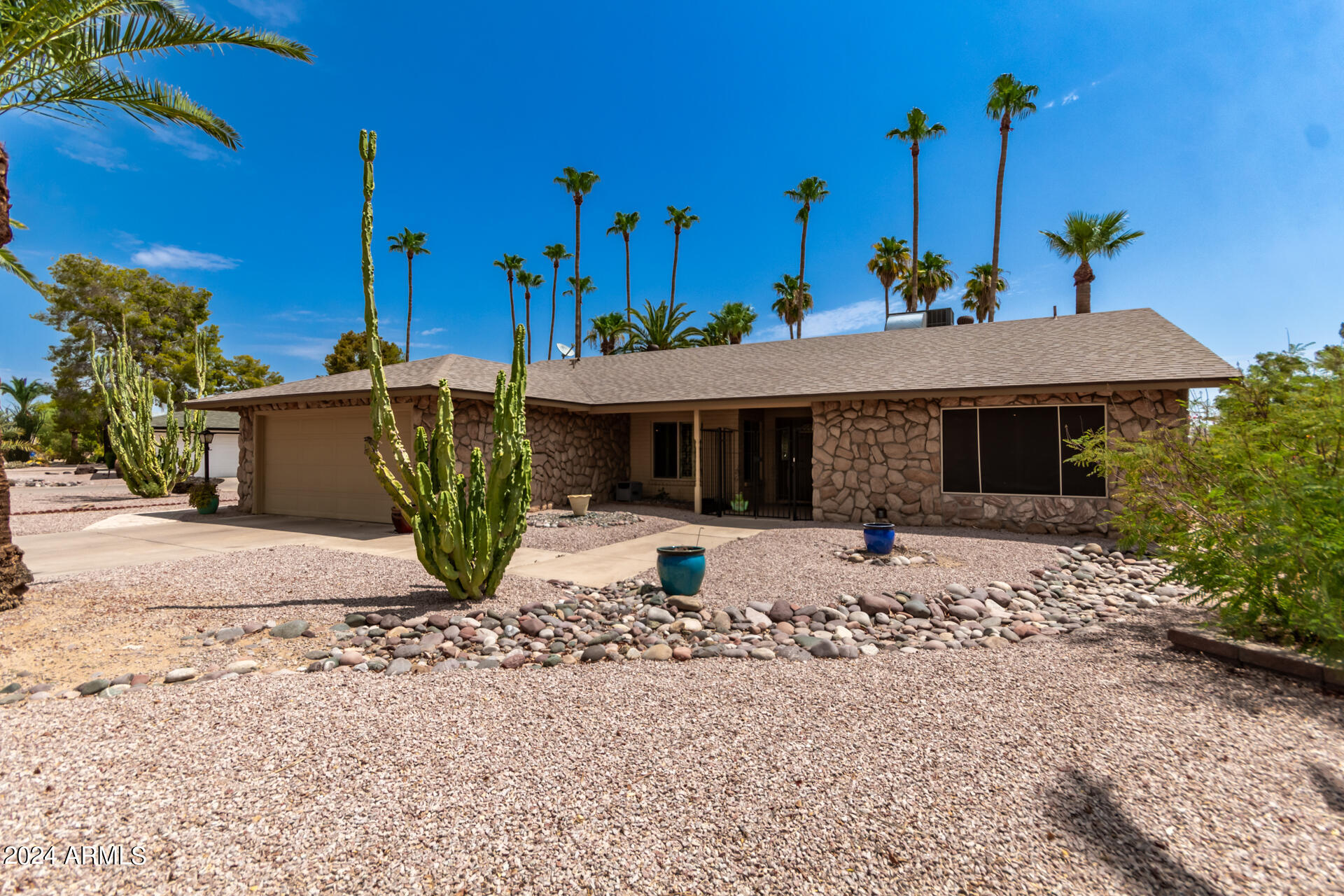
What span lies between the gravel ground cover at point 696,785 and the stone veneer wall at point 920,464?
6704 mm

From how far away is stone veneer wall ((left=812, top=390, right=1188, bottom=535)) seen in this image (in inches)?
372

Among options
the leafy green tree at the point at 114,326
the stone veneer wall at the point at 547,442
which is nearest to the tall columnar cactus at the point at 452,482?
the stone veneer wall at the point at 547,442

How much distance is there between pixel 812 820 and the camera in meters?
2.31

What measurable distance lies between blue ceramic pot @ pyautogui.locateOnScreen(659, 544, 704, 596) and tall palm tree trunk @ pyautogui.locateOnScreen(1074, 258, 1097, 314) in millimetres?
21922

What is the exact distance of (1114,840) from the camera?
217 centimetres

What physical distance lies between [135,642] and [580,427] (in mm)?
10041

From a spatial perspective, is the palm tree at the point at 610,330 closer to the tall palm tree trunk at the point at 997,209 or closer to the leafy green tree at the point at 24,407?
the tall palm tree trunk at the point at 997,209

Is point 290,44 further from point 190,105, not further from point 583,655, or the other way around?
point 583,655

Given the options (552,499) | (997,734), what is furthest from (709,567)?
Result: (552,499)

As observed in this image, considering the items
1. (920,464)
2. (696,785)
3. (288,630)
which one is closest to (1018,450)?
(920,464)

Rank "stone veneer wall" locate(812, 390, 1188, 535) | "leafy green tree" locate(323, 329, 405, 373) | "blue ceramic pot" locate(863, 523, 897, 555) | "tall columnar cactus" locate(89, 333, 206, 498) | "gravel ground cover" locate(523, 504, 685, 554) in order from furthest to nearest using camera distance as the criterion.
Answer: "leafy green tree" locate(323, 329, 405, 373), "tall columnar cactus" locate(89, 333, 206, 498), "stone veneer wall" locate(812, 390, 1188, 535), "gravel ground cover" locate(523, 504, 685, 554), "blue ceramic pot" locate(863, 523, 897, 555)

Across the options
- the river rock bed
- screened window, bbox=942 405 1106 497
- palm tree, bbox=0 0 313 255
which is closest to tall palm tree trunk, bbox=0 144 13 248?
palm tree, bbox=0 0 313 255

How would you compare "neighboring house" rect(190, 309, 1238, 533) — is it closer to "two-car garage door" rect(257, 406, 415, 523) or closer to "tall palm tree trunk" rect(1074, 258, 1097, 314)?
"two-car garage door" rect(257, 406, 415, 523)

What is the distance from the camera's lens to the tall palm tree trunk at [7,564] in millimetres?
5281
